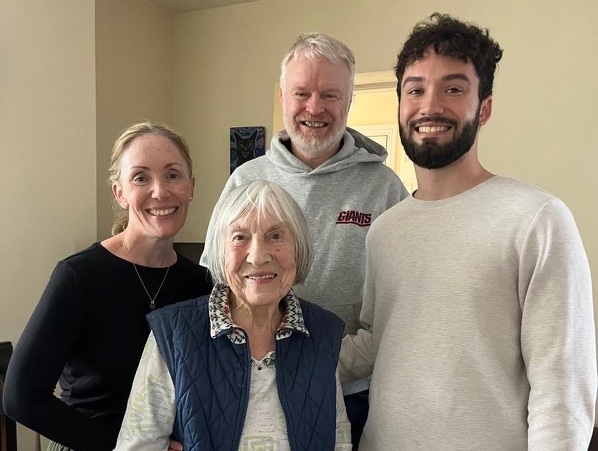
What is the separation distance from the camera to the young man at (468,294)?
1.05 m

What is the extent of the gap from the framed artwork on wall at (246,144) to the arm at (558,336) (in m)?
2.80

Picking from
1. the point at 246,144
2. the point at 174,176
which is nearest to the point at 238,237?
the point at 174,176

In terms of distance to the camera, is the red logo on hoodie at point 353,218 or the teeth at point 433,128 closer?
the teeth at point 433,128

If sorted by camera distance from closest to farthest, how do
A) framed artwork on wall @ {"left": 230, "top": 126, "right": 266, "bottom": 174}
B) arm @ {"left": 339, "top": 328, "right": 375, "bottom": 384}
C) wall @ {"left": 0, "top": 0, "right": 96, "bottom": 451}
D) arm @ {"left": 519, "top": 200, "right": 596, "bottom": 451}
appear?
arm @ {"left": 519, "top": 200, "right": 596, "bottom": 451}, arm @ {"left": 339, "top": 328, "right": 375, "bottom": 384}, wall @ {"left": 0, "top": 0, "right": 96, "bottom": 451}, framed artwork on wall @ {"left": 230, "top": 126, "right": 266, "bottom": 174}

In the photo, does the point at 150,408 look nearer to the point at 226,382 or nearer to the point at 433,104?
the point at 226,382

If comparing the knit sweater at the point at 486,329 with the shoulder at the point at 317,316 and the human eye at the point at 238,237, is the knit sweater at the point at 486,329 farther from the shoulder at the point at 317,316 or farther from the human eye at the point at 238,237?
the human eye at the point at 238,237

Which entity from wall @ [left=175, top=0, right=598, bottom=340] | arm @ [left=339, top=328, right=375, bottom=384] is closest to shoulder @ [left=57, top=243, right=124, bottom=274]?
arm @ [left=339, top=328, right=375, bottom=384]

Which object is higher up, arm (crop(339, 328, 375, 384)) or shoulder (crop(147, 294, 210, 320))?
shoulder (crop(147, 294, 210, 320))

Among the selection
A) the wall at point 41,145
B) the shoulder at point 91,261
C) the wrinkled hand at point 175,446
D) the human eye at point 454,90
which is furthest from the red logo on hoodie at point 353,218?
the wall at point 41,145

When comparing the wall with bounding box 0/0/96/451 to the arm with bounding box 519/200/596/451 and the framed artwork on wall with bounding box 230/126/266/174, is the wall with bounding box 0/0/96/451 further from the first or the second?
the arm with bounding box 519/200/596/451

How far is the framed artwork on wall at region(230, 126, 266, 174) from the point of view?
3.75 meters

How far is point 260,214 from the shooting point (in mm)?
1193

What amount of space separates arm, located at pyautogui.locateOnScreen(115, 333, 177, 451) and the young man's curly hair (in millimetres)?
889

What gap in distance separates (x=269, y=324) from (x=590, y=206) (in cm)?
230
